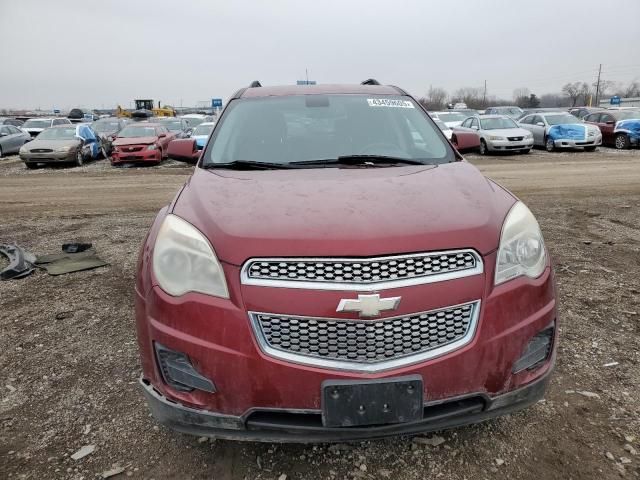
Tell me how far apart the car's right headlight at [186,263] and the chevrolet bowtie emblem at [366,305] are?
1.57 feet

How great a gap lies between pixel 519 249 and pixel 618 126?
810 inches

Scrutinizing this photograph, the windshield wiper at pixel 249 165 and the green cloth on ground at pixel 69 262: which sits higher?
the windshield wiper at pixel 249 165

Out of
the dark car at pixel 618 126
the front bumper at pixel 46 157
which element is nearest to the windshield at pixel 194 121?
the front bumper at pixel 46 157

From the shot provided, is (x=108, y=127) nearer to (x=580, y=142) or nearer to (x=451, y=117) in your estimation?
(x=451, y=117)

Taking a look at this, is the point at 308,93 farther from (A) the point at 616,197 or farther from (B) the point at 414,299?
(A) the point at 616,197

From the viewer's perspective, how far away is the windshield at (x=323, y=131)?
3.24 meters

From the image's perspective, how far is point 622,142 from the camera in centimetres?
1914

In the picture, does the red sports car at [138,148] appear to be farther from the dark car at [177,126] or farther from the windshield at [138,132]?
the dark car at [177,126]

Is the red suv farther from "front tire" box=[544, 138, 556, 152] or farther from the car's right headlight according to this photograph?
"front tire" box=[544, 138, 556, 152]

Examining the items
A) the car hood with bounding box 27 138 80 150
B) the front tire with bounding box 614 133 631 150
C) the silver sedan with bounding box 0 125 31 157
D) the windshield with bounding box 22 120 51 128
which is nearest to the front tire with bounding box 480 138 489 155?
the front tire with bounding box 614 133 631 150

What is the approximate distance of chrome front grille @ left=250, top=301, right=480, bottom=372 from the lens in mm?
1962

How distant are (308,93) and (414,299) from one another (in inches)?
92.4

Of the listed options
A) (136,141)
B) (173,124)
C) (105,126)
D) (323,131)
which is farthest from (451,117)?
(323,131)

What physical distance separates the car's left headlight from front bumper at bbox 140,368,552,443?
0.51m
